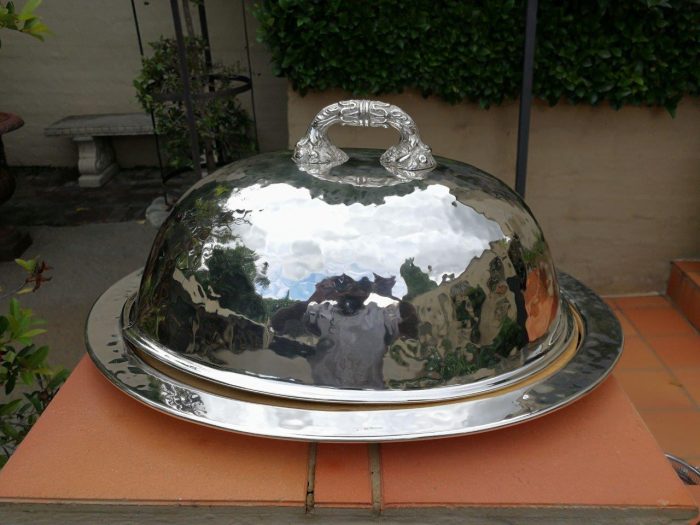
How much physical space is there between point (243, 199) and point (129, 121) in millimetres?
4228

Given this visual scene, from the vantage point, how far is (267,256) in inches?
40.0

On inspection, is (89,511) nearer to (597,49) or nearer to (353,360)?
(353,360)

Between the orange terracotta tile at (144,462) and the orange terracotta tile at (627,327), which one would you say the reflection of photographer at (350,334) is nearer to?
the orange terracotta tile at (144,462)

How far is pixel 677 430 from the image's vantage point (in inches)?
83.7

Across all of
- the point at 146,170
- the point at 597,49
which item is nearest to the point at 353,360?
the point at 597,49

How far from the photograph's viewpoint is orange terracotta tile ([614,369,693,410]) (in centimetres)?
226

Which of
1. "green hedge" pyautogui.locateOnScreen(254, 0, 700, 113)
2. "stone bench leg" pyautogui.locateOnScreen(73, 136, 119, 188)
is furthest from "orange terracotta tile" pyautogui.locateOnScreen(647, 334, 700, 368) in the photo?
"stone bench leg" pyautogui.locateOnScreen(73, 136, 119, 188)

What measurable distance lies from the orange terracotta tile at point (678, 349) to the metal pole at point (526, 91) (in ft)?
2.95

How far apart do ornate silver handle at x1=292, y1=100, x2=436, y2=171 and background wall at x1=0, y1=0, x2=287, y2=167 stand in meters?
3.89

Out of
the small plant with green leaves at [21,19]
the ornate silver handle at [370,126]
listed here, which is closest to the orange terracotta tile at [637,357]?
the ornate silver handle at [370,126]

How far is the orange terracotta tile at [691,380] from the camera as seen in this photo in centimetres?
230

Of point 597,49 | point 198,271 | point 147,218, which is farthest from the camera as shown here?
point 147,218

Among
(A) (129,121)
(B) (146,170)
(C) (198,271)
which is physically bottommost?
(B) (146,170)

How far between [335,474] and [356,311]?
0.92 ft
